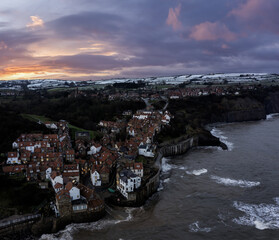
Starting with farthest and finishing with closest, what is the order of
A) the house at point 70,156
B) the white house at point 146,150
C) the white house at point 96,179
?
the white house at point 146,150 → the house at point 70,156 → the white house at point 96,179

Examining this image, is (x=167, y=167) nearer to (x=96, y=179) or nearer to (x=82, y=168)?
(x=82, y=168)

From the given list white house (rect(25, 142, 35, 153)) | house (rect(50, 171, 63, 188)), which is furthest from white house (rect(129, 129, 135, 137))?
house (rect(50, 171, 63, 188))

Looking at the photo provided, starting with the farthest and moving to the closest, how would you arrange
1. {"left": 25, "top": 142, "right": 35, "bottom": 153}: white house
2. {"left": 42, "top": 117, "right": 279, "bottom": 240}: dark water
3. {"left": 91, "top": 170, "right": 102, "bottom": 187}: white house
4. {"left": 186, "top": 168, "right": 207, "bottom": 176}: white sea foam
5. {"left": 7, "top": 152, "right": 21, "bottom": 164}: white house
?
{"left": 25, "top": 142, "right": 35, "bottom": 153}: white house < {"left": 186, "top": 168, "right": 207, "bottom": 176}: white sea foam < {"left": 7, "top": 152, "right": 21, "bottom": 164}: white house < {"left": 91, "top": 170, "right": 102, "bottom": 187}: white house < {"left": 42, "top": 117, "right": 279, "bottom": 240}: dark water

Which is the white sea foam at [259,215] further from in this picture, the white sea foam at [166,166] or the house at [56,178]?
the house at [56,178]

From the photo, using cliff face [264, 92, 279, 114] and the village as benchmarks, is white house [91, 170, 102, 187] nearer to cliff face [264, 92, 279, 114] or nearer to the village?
the village

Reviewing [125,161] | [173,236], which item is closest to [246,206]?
[173,236]

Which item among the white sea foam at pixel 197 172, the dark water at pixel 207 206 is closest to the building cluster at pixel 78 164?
the dark water at pixel 207 206

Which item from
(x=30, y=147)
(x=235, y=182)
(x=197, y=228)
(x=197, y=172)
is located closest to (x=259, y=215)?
(x=197, y=228)
